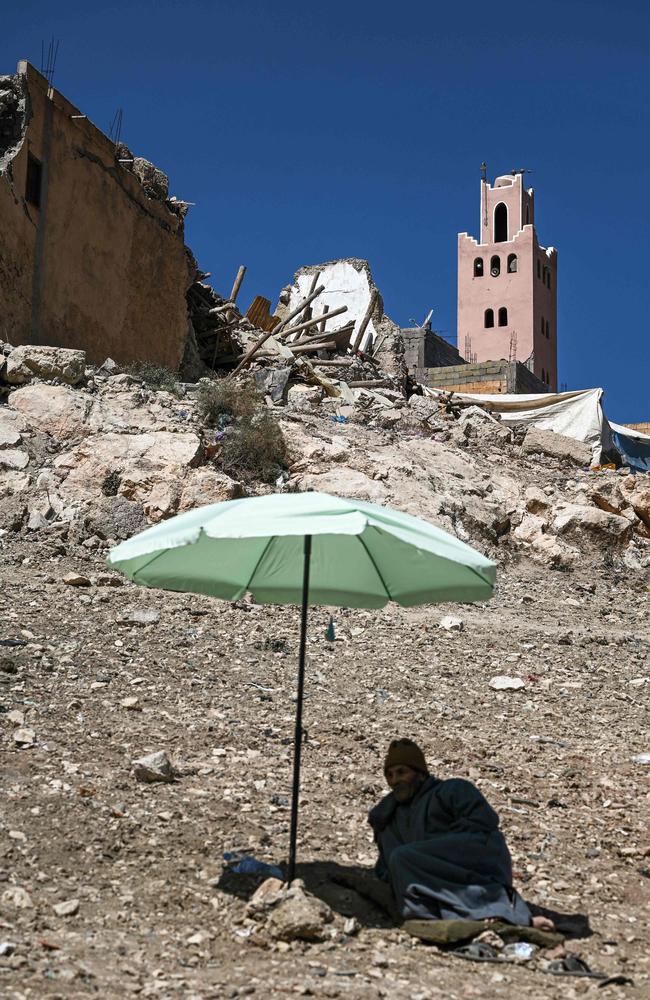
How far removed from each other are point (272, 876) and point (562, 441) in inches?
465

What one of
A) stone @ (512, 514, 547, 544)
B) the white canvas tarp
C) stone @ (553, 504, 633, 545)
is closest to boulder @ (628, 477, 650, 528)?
stone @ (553, 504, 633, 545)

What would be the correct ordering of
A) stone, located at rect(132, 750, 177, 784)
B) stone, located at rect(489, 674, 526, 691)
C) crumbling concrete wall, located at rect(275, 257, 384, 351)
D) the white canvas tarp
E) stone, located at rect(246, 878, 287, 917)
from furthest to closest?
crumbling concrete wall, located at rect(275, 257, 384, 351)
the white canvas tarp
stone, located at rect(489, 674, 526, 691)
stone, located at rect(132, 750, 177, 784)
stone, located at rect(246, 878, 287, 917)

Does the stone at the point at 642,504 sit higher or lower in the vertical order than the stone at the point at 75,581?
higher

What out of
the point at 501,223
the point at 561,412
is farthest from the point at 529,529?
the point at 501,223

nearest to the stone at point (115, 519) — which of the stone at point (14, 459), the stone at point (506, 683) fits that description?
the stone at point (14, 459)

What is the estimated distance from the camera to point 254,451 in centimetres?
1103

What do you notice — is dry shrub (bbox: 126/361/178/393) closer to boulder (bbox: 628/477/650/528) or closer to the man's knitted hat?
boulder (bbox: 628/477/650/528)

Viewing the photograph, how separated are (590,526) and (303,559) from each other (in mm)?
7932

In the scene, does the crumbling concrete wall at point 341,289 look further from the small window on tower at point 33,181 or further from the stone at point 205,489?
the stone at point 205,489

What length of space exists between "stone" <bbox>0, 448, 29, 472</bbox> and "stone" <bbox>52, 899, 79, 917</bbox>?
6665mm

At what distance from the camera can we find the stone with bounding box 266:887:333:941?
3.59m

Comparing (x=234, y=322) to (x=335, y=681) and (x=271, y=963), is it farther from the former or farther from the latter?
(x=271, y=963)

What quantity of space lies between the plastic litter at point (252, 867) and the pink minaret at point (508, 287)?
4710 centimetres

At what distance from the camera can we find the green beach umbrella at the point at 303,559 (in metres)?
3.64
